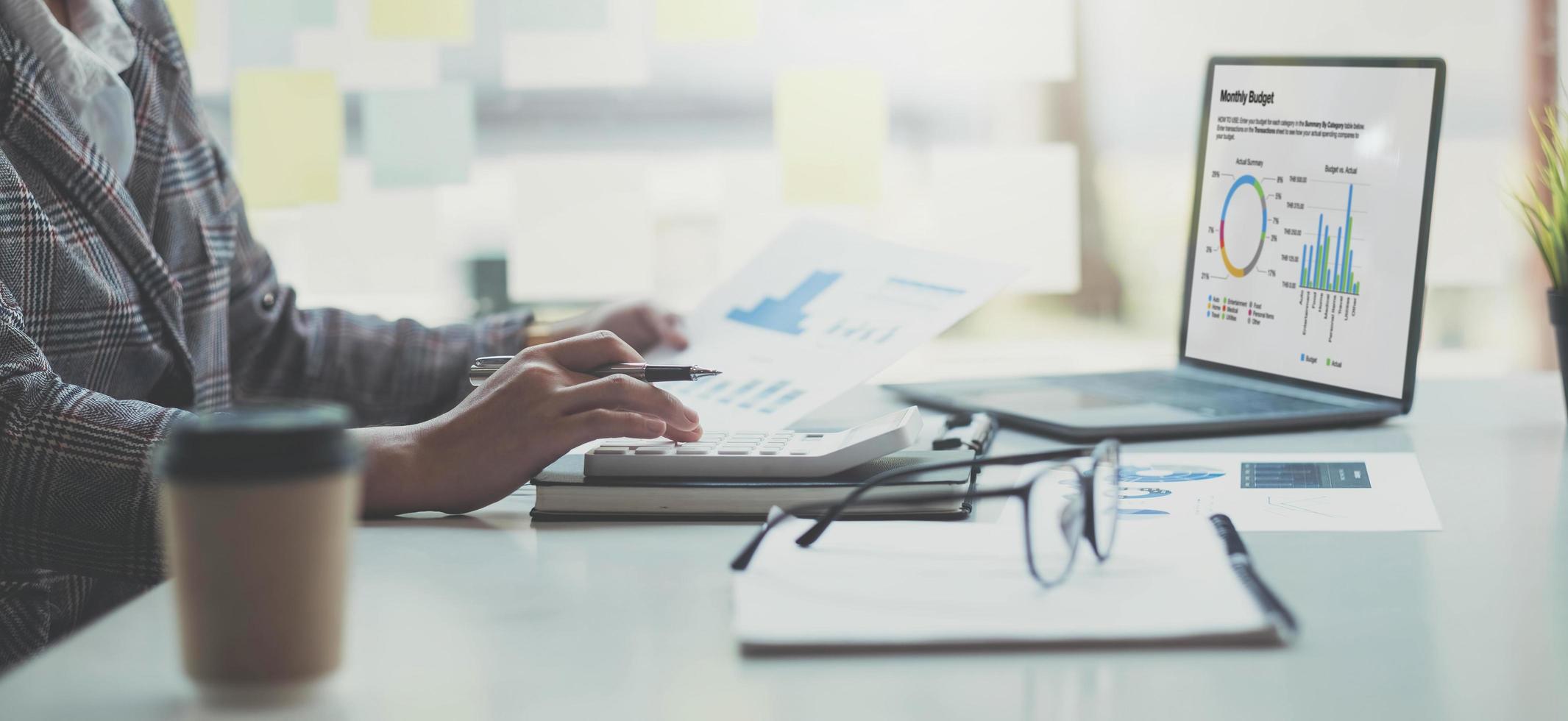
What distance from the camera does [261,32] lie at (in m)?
1.94

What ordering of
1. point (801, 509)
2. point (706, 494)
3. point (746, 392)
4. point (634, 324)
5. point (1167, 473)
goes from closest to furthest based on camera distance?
point (801, 509) → point (706, 494) → point (1167, 473) → point (746, 392) → point (634, 324)

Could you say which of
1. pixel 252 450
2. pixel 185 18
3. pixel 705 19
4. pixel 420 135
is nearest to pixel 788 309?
pixel 252 450

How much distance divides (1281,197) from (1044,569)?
653 mm

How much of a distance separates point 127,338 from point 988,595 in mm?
756

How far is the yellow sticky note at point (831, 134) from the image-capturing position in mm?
1858

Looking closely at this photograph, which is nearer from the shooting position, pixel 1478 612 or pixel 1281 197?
pixel 1478 612

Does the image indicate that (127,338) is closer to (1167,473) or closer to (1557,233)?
(1167,473)

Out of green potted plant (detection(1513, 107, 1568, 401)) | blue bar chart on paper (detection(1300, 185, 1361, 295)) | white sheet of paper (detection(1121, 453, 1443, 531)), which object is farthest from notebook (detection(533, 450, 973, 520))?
green potted plant (detection(1513, 107, 1568, 401))

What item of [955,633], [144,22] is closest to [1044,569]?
[955,633]

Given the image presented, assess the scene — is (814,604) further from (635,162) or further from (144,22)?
(635,162)

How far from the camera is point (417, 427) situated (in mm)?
807

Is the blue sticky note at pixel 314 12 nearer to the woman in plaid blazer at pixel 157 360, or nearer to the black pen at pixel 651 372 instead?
the woman in plaid blazer at pixel 157 360

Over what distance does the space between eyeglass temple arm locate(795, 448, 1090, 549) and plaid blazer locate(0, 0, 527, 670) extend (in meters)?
0.39

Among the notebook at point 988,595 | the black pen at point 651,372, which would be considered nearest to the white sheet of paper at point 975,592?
the notebook at point 988,595
